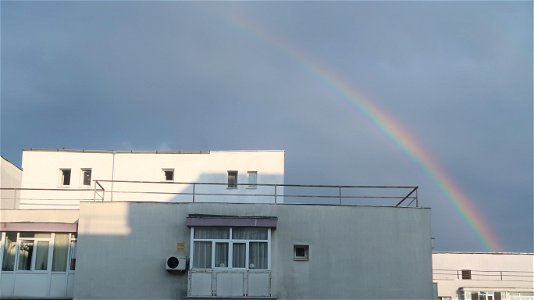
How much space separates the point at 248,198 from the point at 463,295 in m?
29.5

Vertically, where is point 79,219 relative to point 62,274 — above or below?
above

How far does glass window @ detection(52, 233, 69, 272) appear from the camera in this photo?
83.6ft

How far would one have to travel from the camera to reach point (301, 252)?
24500 millimetres

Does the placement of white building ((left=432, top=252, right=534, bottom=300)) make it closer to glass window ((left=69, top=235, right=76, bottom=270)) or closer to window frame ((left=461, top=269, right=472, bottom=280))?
window frame ((left=461, top=269, right=472, bottom=280))

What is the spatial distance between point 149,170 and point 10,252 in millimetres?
14106

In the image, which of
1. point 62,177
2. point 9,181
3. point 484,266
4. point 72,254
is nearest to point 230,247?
point 72,254

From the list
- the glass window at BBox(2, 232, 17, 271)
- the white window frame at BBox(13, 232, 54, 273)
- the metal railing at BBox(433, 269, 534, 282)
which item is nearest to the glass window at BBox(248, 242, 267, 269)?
the white window frame at BBox(13, 232, 54, 273)

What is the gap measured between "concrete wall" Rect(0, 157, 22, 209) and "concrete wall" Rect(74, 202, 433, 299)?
44.3ft

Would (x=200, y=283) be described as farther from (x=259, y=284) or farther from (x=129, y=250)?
(x=129, y=250)

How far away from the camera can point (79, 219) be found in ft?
80.8

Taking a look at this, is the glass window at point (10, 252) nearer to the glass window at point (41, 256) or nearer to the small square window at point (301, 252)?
the glass window at point (41, 256)

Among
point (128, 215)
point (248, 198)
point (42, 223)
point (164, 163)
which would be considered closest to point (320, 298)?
point (128, 215)

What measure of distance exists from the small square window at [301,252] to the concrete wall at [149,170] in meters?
13.4

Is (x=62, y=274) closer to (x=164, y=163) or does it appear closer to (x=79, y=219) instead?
(x=79, y=219)
